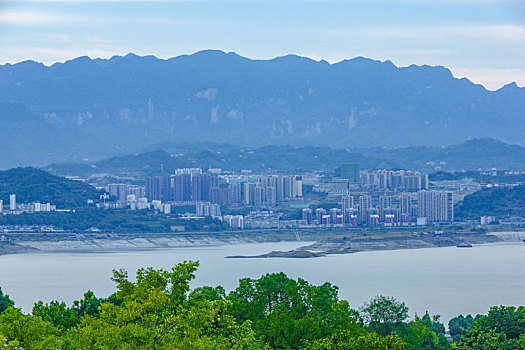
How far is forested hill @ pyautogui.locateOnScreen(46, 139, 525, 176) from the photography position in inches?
2830

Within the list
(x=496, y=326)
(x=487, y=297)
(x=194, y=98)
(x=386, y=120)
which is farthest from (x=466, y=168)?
(x=496, y=326)

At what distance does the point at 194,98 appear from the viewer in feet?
357

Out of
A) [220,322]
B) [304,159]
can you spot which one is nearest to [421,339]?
[220,322]

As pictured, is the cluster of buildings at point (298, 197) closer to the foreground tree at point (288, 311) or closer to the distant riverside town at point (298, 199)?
the distant riverside town at point (298, 199)

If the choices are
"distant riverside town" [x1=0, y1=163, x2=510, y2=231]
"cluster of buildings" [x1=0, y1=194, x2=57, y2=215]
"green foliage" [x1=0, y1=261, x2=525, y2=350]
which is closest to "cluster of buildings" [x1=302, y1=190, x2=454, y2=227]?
"distant riverside town" [x1=0, y1=163, x2=510, y2=231]

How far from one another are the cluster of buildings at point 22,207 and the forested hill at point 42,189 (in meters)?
0.47

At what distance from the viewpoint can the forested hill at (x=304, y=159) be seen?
236 feet

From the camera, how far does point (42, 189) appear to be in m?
49.2

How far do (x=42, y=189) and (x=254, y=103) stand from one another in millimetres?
61289

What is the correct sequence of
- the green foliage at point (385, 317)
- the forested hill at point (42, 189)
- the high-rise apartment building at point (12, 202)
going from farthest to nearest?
the forested hill at point (42, 189), the high-rise apartment building at point (12, 202), the green foliage at point (385, 317)

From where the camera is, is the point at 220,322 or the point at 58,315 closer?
the point at 220,322

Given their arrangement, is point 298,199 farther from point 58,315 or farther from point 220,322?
point 220,322

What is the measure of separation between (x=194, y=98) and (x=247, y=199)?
172 ft

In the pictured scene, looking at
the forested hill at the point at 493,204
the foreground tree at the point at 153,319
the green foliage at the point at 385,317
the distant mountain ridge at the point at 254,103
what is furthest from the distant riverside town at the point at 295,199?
the foreground tree at the point at 153,319
